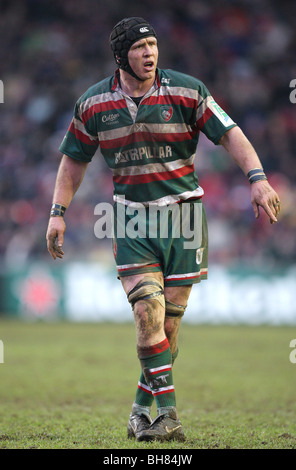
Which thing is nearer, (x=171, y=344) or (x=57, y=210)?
(x=171, y=344)

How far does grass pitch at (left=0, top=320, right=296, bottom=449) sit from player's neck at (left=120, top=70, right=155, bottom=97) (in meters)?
2.13

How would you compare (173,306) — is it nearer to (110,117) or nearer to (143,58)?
(110,117)

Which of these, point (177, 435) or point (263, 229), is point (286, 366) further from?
point (263, 229)

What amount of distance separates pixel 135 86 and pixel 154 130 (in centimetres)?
32

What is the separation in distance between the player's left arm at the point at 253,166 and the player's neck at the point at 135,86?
1.89 ft

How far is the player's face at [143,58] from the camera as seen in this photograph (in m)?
4.31

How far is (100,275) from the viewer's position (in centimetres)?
1389

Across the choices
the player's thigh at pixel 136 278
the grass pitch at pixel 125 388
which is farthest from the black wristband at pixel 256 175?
the grass pitch at pixel 125 388

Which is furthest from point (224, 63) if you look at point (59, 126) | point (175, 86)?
point (175, 86)

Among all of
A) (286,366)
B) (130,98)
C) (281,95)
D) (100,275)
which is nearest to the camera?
(130,98)

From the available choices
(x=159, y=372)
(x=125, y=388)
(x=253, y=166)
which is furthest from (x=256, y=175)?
(x=125, y=388)

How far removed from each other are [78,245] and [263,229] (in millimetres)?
3838

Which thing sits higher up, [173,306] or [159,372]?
[173,306]

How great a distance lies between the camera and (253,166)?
4.17 m
